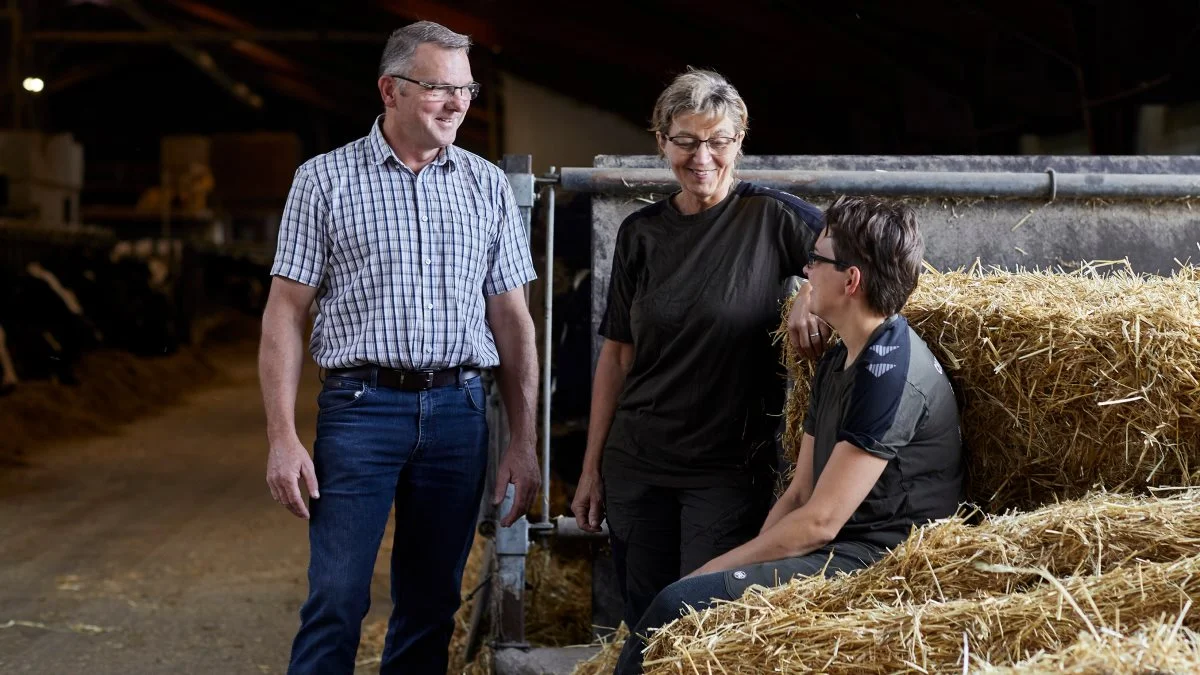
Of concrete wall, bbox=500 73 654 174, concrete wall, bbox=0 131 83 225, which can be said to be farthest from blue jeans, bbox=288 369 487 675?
concrete wall, bbox=0 131 83 225

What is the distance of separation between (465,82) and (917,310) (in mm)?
1038

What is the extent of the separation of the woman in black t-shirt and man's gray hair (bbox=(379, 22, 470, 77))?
45cm

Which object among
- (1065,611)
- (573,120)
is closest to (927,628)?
(1065,611)

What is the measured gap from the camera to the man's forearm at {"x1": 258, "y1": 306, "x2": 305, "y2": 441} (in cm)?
285

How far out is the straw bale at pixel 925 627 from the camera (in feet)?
6.27

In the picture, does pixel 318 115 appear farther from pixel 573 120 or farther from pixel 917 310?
pixel 917 310

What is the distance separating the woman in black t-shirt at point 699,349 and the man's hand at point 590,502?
0.43 feet

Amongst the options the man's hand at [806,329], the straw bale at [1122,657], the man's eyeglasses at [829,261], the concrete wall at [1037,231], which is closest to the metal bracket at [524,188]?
the concrete wall at [1037,231]

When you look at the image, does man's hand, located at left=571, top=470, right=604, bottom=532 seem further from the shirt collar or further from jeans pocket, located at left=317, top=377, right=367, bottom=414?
the shirt collar

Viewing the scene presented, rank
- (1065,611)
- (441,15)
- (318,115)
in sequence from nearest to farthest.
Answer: (1065,611) → (441,15) → (318,115)

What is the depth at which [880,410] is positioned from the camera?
2359 mm

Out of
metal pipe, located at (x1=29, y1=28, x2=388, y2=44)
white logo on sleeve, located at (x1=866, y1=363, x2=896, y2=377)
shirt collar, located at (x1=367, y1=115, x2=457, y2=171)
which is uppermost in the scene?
metal pipe, located at (x1=29, y1=28, x2=388, y2=44)

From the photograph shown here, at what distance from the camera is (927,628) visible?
201 centimetres

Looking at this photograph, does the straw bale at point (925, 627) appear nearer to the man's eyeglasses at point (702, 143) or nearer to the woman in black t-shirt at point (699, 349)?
the woman in black t-shirt at point (699, 349)
